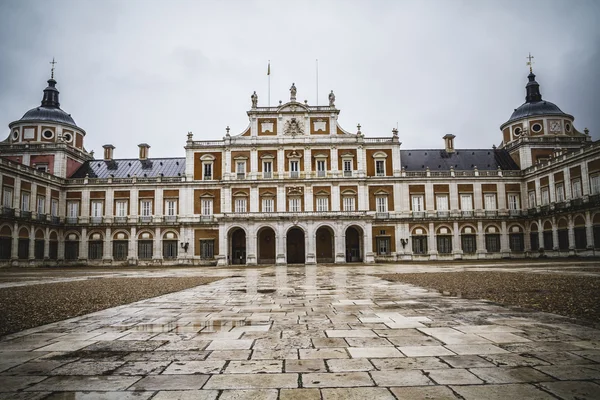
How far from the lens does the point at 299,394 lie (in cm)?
362

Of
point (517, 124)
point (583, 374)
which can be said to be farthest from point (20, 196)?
point (517, 124)

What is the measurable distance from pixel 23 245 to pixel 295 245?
26.3m

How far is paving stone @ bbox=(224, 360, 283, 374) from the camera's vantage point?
4301 mm

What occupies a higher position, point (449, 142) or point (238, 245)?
point (449, 142)

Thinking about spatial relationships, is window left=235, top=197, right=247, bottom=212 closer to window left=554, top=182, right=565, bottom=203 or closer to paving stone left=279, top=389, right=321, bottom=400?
window left=554, top=182, right=565, bottom=203

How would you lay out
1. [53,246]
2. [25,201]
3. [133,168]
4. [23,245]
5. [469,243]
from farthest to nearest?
[133,168] < [469,243] < [53,246] < [25,201] < [23,245]

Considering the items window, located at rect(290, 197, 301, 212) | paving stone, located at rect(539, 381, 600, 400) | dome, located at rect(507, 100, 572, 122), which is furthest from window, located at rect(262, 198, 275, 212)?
paving stone, located at rect(539, 381, 600, 400)

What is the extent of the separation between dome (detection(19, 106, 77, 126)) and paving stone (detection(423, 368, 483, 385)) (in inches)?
2188

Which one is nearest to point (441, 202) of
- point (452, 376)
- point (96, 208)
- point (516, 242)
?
point (516, 242)

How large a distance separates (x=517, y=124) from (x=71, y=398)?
57.1 metres

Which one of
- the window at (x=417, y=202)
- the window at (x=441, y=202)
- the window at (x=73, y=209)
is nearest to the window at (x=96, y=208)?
the window at (x=73, y=209)

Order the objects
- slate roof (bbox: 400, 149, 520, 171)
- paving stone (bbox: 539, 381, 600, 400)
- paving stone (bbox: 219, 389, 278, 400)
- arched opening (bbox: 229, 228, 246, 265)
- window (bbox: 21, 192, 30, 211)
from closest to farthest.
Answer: paving stone (bbox: 539, 381, 600, 400)
paving stone (bbox: 219, 389, 278, 400)
window (bbox: 21, 192, 30, 211)
arched opening (bbox: 229, 228, 246, 265)
slate roof (bbox: 400, 149, 520, 171)

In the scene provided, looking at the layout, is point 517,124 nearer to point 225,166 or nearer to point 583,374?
point 225,166

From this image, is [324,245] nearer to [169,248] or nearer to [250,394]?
[169,248]
